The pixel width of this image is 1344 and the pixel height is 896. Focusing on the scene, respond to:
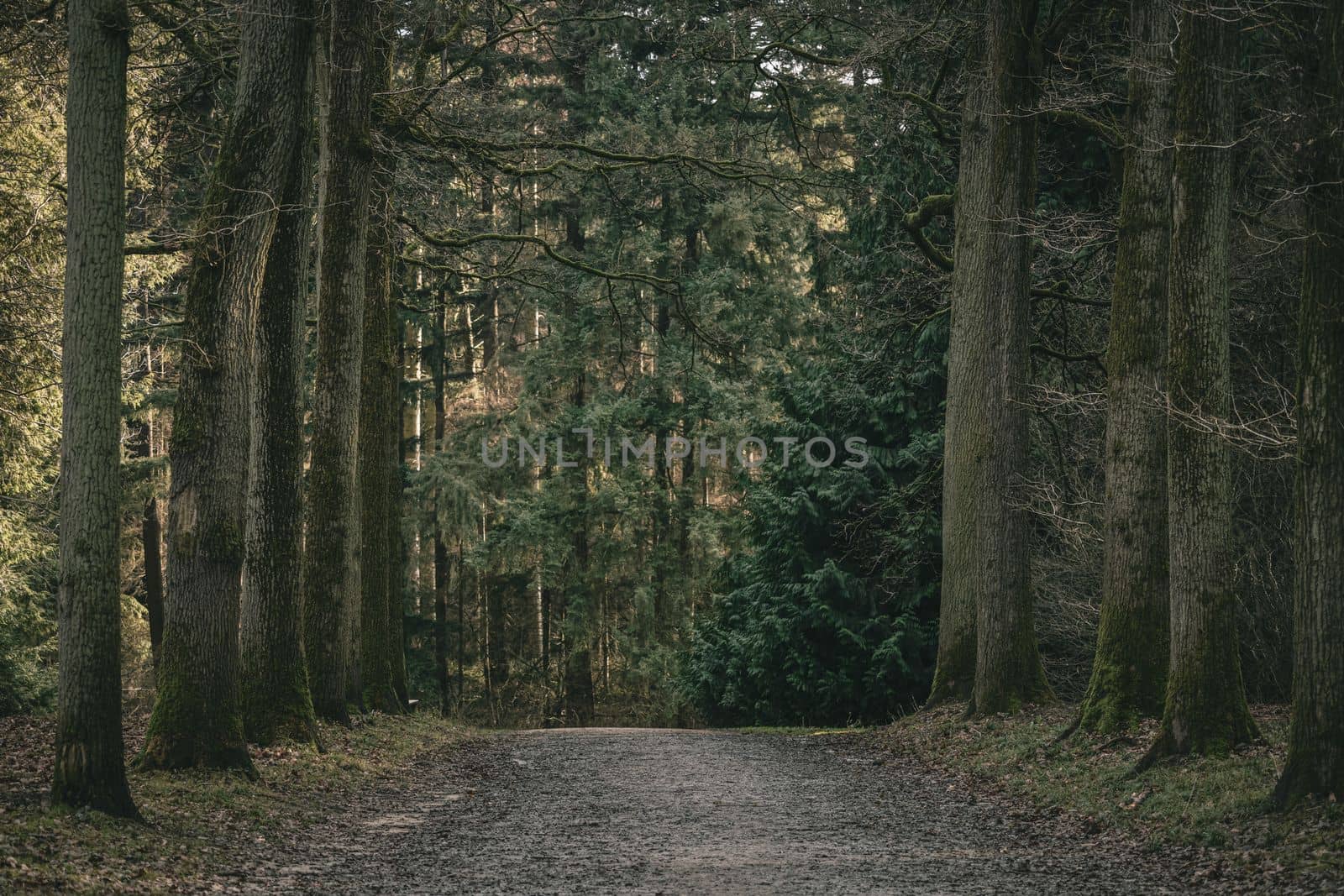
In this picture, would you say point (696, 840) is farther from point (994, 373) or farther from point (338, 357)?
point (994, 373)

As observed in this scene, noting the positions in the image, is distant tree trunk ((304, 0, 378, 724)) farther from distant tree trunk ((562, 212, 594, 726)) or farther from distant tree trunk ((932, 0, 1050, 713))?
distant tree trunk ((562, 212, 594, 726))

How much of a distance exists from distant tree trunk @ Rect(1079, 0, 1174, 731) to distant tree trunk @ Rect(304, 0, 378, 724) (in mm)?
8064

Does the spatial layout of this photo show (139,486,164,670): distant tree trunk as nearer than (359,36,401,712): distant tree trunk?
No

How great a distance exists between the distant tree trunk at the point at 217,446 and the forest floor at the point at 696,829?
0.50m

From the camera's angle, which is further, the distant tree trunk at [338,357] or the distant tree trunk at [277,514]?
the distant tree trunk at [338,357]

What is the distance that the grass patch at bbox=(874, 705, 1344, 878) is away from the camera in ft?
23.4

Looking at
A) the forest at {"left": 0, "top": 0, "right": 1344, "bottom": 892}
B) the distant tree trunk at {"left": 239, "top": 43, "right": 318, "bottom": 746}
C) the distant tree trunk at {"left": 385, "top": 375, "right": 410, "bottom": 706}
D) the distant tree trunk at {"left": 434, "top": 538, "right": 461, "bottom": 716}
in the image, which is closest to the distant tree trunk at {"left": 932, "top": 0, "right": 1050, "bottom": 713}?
the forest at {"left": 0, "top": 0, "right": 1344, "bottom": 892}

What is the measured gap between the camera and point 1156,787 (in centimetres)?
888

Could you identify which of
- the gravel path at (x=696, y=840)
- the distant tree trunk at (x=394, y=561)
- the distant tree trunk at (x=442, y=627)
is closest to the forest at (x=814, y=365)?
the distant tree trunk at (x=394, y=561)

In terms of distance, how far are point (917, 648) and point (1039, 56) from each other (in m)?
9.21

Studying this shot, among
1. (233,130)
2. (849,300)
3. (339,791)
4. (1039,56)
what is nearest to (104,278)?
(233,130)

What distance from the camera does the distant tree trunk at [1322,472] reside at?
745 cm

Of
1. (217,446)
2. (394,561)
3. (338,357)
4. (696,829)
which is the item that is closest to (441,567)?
(394,561)

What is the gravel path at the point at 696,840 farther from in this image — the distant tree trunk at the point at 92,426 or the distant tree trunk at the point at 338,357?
the distant tree trunk at the point at 338,357
